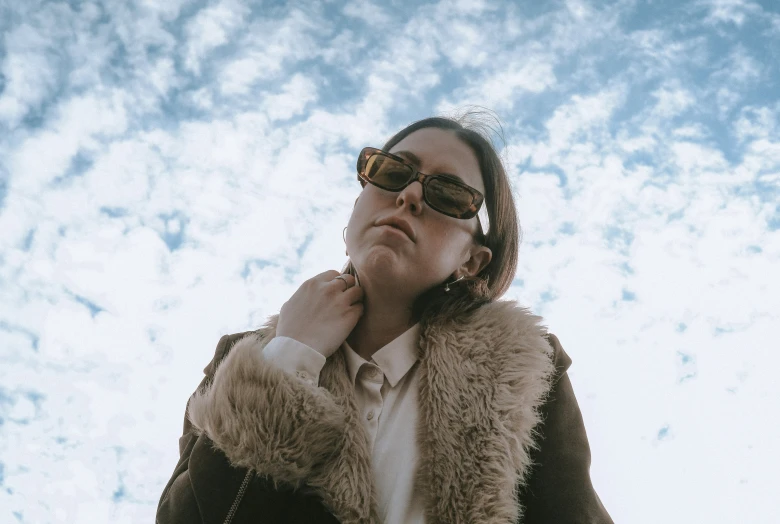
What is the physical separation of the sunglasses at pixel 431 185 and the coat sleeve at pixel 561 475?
0.82m

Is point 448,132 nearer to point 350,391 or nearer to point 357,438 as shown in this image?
point 350,391

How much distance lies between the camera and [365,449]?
6.06 ft

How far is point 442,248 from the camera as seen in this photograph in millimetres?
2338

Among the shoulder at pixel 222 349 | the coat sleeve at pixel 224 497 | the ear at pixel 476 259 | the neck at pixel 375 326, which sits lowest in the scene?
the coat sleeve at pixel 224 497

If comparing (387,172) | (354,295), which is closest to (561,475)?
(354,295)

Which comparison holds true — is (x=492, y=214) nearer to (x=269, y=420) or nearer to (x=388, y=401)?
(x=388, y=401)

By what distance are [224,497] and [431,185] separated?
4.57 feet

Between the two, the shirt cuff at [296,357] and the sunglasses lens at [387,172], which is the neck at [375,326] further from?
the sunglasses lens at [387,172]

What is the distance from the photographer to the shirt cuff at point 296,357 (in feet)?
6.33

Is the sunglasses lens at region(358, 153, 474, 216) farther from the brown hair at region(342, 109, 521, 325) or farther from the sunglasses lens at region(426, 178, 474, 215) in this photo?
the brown hair at region(342, 109, 521, 325)

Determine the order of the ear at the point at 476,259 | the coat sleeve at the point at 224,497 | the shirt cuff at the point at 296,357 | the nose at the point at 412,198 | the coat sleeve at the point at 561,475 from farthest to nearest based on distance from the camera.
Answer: the ear at the point at 476,259 → the nose at the point at 412,198 → the shirt cuff at the point at 296,357 → the coat sleeve at the point at 561,475 → the coat sleeve at the point at 224,497

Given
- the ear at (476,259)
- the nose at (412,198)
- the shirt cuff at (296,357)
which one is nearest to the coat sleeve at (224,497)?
the shirt cuff at (296,357)

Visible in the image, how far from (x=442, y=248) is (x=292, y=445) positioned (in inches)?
39.4

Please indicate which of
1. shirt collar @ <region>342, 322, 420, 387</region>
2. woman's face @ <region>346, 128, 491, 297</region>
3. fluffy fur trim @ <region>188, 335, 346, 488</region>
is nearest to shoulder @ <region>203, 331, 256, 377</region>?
fluffy fur trim @ <region>188, 335, 346, 488</region>
